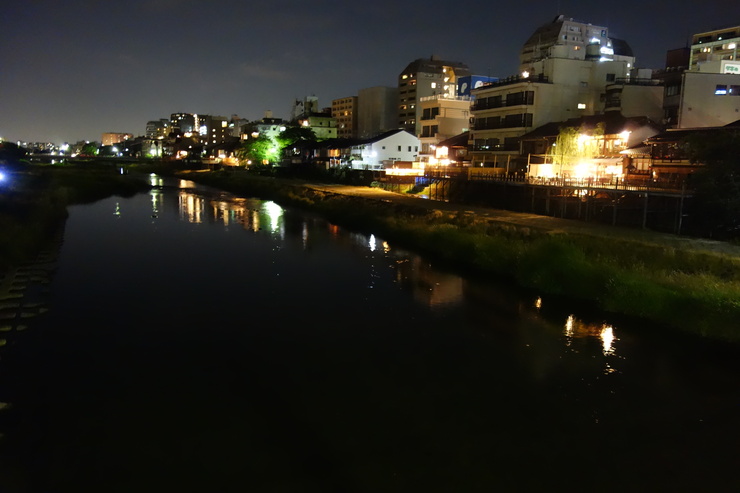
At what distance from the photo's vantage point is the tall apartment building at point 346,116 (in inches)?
3403

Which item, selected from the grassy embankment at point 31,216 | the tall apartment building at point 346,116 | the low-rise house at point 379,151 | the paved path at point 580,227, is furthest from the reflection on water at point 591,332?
the tall apartment building at point 346,116

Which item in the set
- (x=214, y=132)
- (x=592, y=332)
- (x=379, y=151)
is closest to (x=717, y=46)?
(x=379, y=151)

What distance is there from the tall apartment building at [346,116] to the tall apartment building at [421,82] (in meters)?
11.0

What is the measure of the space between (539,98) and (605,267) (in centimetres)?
2420

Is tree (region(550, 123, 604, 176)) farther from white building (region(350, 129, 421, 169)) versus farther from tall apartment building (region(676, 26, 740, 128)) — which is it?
white building (region(350, 129, 421, 169))

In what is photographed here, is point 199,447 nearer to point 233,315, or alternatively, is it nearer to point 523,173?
point 233,315

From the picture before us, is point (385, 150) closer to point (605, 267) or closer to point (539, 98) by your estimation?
point (539, 98)

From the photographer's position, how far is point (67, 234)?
934 inches

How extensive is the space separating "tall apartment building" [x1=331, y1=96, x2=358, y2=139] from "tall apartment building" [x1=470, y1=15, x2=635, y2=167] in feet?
160

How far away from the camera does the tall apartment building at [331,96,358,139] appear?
86.4 metres

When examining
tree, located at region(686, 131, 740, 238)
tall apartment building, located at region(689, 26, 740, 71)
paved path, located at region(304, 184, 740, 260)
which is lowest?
paved path, located at region(304, 184, 740, 260)

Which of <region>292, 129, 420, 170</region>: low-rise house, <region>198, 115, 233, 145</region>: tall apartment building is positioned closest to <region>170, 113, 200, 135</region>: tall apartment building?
<region>198, 115, 233, 145</region>: tall apartment building

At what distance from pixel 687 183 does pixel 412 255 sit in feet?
34.8

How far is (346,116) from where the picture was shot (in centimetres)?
8775
